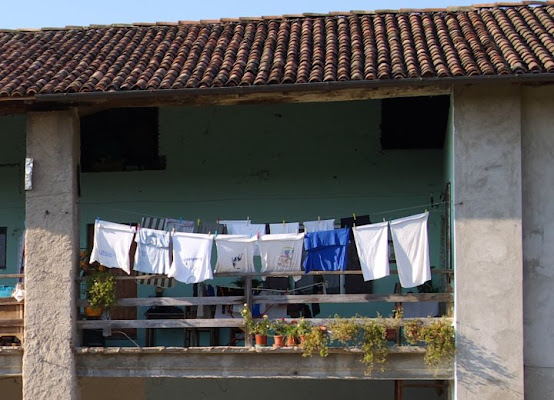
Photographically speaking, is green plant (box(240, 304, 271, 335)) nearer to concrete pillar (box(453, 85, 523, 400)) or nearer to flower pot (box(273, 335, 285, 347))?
flower pot (box(273, 335, 285, 347))

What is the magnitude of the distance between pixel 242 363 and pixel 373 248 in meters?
2.63

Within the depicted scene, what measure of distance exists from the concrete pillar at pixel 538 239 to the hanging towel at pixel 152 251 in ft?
17.8

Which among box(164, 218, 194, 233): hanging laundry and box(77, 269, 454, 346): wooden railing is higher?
box(164, 218, 194, 233): hanging laundry

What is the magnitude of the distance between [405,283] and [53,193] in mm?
5573

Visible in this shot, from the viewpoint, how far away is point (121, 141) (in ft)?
54.4

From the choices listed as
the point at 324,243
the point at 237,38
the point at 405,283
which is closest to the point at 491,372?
the point at 405,283

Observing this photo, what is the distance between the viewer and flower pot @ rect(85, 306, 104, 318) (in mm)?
13461

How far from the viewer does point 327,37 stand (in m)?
14.5

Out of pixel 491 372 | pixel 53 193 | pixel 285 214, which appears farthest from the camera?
pixel 285 214

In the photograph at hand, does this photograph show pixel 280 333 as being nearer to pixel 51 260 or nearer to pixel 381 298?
pixel 381 298

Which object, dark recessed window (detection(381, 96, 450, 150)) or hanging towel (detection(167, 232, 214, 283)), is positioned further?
dark recessed window (detection(381, 96, 450, 150))

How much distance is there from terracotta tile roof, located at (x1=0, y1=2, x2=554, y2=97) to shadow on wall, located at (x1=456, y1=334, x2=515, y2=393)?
3.91 metres

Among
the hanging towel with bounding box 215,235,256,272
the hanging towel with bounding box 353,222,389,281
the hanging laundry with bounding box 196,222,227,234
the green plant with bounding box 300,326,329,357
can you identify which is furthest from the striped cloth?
the hanging towel with bounding box 353,222,389,281

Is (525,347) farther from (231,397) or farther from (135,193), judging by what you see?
(135,193)
